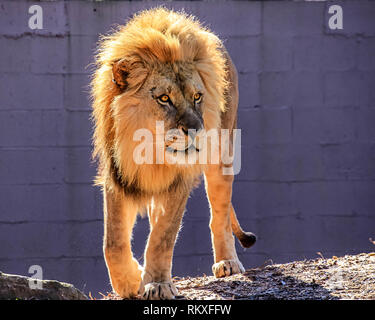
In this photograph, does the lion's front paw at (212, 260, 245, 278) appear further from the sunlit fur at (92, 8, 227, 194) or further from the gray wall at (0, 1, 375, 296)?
the gray wall at (0, 1, 375, 296)

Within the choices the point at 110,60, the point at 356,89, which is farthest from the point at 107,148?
the point at 356,89

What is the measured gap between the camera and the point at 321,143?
233 inches

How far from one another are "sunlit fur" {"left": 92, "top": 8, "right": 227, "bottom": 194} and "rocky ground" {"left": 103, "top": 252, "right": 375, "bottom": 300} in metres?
0.62

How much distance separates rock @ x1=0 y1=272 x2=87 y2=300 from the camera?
2.96 meters

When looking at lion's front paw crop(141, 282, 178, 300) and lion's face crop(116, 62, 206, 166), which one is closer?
lion's face crop(116, 62, 206, 166)

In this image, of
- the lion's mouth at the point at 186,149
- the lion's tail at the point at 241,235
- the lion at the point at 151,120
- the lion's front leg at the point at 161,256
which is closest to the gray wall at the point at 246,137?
the lion's tail at the point at 241,235

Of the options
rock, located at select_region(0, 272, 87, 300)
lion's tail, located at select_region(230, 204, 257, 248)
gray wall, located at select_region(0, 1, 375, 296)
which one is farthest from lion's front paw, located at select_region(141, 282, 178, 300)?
gray wall, located at select_region(0, 1, 375, 296)

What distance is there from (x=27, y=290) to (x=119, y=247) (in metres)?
0.47

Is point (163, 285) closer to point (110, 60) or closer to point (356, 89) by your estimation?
point (110, 60)

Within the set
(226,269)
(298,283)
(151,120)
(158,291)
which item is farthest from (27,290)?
(226,269)

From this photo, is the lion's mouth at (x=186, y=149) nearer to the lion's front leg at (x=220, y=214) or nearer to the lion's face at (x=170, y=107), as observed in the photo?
the lion's face at (x=170, y=107)

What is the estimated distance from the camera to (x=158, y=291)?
3150mm

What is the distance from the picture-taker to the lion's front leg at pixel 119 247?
3.21 metres

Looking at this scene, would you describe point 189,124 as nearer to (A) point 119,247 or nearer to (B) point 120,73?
(B) point 120,73
